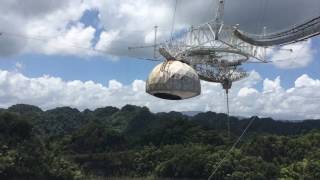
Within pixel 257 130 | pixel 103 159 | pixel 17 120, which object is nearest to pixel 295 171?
pixel 17 120

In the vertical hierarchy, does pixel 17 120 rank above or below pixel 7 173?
above

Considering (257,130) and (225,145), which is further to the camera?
(257,130)

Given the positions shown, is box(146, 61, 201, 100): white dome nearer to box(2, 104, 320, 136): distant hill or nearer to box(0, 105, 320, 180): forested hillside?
box(0, 105, 320, 180): forested hillside

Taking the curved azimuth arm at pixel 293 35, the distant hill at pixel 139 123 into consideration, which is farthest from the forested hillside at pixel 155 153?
the curved azimuth arm at pixel 293 35

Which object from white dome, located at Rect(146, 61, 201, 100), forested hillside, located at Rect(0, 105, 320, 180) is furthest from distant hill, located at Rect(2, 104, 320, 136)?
white dome, located at Rect(146, 61, 201, 100)

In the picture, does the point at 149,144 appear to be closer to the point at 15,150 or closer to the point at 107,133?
the point at 107,133

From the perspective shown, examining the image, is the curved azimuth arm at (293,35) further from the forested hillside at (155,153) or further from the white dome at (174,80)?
the forested hillside at (155,153)

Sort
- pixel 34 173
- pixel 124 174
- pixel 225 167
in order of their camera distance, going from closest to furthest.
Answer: pixel 34 173
pixel 225 167
pixel 124 174
